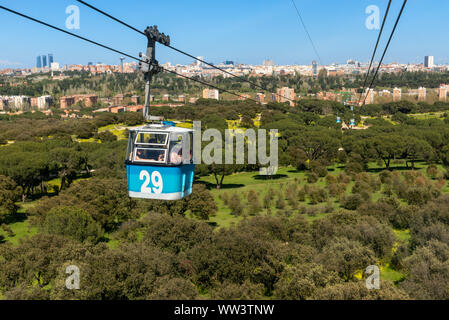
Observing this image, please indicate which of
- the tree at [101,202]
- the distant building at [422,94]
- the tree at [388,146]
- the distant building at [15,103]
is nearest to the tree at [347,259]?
the tree at [101,202]

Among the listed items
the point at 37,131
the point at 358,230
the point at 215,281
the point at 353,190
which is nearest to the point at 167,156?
the point at 215,281

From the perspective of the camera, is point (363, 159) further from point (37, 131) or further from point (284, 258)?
point (37, 131)

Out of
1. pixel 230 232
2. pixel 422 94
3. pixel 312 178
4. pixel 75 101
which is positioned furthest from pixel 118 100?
pixel 230 232

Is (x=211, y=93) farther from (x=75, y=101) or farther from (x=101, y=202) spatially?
(x=101, y=202)

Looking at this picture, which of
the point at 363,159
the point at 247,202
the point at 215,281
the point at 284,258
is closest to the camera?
the point at 215,281

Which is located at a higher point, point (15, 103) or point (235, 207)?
point (15, 103)

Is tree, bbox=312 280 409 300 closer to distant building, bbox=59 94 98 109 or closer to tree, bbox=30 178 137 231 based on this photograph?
tree, bbox=30 178 137 231

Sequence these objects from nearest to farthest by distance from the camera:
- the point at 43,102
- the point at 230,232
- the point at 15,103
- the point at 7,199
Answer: the point at 230,232, the point at 7,199, the point at 43,102, the point at 15,103
